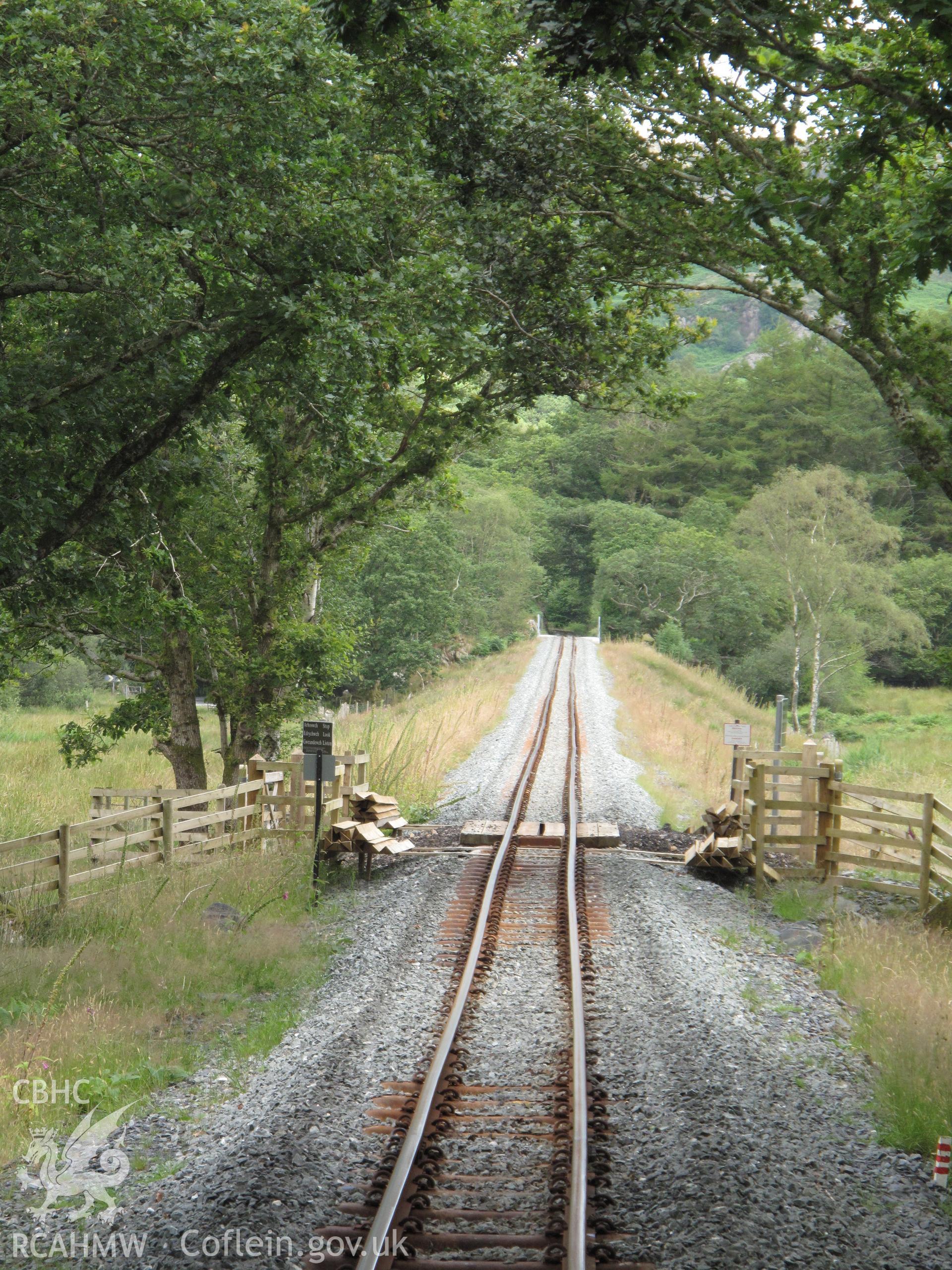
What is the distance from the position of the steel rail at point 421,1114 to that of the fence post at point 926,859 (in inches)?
175

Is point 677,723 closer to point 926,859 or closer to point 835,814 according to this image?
point 835,814

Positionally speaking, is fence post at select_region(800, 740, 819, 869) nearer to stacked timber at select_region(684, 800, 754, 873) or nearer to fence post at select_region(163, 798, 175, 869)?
stacked timber at select_region(684, 800, 754, 873)

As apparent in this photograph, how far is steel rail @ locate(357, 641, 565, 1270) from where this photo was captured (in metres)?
4.62

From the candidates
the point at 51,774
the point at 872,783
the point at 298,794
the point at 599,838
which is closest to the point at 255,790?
the point at 298,794

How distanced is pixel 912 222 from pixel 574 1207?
6.19 metres

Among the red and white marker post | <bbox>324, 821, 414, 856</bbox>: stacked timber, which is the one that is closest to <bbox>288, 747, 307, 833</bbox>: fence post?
<bbox>324, 821, 414, 856</bbox>: stacked timber

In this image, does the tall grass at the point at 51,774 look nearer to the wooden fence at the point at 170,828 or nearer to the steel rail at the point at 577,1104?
the wooden fence at the point at 170,828

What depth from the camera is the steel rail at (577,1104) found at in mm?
4676

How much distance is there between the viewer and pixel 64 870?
9438 mm

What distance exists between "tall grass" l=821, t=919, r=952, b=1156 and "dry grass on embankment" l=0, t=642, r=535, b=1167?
13.4ft

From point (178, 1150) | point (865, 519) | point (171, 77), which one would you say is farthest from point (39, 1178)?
point (865, 519)

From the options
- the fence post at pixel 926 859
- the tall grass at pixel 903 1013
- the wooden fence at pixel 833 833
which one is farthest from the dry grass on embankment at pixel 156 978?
the fence post at pixel 926 859

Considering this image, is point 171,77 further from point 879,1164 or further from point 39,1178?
point 879,1164

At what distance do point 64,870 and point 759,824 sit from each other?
7726 millimetres
